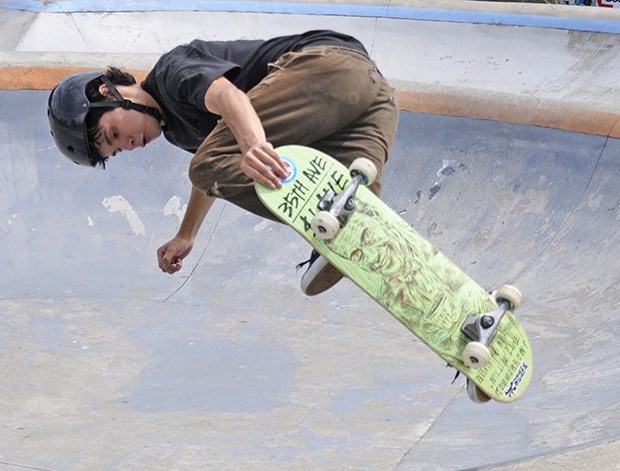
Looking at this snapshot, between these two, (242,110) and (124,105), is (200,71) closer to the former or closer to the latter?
(242,110)

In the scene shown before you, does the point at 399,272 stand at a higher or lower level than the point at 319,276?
higher

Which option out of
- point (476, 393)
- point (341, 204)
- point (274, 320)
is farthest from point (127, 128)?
point (274, 320)

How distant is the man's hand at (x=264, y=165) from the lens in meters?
3.55

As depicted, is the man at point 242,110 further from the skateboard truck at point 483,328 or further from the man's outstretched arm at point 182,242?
the skateboard truck at point 483,328

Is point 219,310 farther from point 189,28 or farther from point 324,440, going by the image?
point 189,28

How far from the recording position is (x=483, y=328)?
3.57 meters

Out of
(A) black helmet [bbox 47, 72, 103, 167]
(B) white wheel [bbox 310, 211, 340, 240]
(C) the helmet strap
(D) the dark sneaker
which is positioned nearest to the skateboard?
(B) white wheel [bbox 310, 211, 340, 240]

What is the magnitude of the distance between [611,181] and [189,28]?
5596mm

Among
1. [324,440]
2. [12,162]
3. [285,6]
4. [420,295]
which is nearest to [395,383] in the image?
[324,440]

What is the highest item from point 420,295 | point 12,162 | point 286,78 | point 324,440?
point 286,78

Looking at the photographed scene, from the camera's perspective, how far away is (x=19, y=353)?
208 inches

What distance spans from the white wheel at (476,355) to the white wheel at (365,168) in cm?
74

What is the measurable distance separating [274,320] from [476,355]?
241cm

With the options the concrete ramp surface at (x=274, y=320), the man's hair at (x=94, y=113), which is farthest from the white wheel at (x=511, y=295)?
the man's hair at (x=94, y=113)
